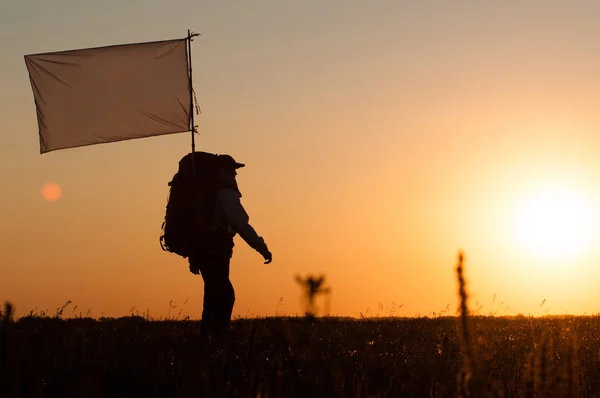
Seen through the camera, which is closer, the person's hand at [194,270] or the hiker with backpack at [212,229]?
the hiker with backpack at [212,229]

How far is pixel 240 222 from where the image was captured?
8.74 metres

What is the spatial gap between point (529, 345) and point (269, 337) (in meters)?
2.86


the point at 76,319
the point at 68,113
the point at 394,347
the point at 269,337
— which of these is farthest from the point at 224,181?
the point at 76,319

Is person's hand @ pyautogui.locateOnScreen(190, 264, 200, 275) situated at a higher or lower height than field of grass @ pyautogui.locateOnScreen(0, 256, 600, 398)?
higher

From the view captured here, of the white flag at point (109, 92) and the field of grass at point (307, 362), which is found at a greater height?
the white flag at point (109, 92)

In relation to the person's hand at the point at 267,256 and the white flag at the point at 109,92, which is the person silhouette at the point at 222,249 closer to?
the person's hand at the point at 267,256

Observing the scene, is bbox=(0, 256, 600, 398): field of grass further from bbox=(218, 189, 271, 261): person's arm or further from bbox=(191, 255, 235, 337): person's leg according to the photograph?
bbox=(218, 189, 271, 261): person's arm

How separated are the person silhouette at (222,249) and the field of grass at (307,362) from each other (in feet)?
1.82

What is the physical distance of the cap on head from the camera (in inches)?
356

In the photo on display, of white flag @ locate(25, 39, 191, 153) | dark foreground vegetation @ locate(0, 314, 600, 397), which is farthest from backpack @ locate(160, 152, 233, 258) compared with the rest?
white flag @ locate(25, 39, 191, 153)

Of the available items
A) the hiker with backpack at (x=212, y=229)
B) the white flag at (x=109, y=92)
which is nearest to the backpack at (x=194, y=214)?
the hiker with backpack at (x=212, y=229)

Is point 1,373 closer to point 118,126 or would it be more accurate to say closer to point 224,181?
point 224,181

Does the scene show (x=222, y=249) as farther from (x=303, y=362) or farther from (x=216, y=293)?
(x=303, y=362)

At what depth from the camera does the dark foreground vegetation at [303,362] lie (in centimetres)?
146
